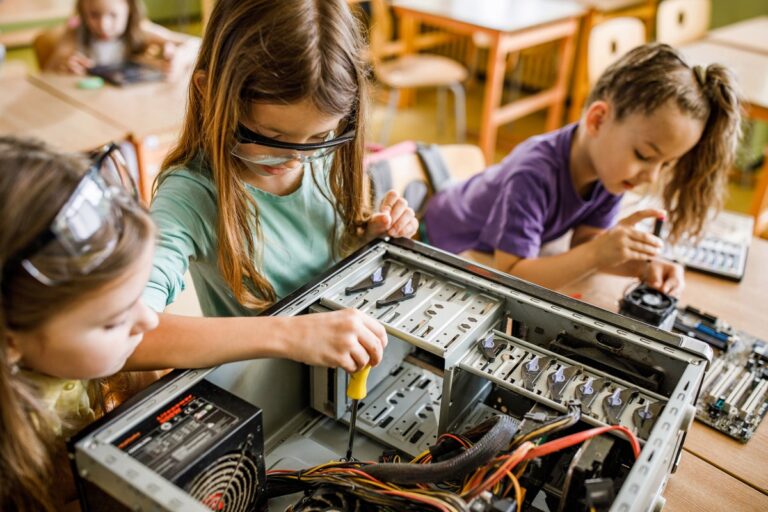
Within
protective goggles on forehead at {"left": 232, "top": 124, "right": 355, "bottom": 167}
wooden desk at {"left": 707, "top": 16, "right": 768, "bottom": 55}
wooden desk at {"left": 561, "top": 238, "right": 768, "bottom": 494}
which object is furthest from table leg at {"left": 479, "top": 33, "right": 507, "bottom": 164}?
protective goggles on forehead at {"left": 232, "top": 124, "right": 355, "bottom": 167}

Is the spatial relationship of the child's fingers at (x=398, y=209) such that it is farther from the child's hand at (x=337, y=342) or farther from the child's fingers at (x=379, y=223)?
the child's hand at (x=337, y=342)

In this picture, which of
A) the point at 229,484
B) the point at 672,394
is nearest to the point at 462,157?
the point at 672,394

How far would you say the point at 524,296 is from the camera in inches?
34.4

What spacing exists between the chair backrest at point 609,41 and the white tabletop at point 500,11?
0.37m

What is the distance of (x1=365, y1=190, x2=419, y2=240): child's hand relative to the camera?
1.04 metres

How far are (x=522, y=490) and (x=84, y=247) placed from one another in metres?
0.50

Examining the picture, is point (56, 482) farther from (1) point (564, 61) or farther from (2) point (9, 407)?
(1) point (564, 61)

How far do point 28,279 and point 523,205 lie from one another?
101 centimetres

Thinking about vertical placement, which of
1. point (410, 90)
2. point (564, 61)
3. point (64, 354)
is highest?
point (64, 354)

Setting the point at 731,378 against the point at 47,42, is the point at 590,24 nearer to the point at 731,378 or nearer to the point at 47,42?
the point at 47,42

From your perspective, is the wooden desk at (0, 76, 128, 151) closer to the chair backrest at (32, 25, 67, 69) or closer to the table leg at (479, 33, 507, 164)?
the chair backrest at (32, 25, 67, 69)

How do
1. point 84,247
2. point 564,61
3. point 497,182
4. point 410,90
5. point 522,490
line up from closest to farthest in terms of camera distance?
point 84,247 < point 522,490 < point 497,182 < point 564,61 < point 410,90

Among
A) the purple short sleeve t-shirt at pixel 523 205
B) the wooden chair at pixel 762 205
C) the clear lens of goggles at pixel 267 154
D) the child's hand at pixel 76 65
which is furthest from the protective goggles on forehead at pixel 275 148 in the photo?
the wooden chair at pixel 762 205

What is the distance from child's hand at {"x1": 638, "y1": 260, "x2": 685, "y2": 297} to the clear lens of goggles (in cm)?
68
